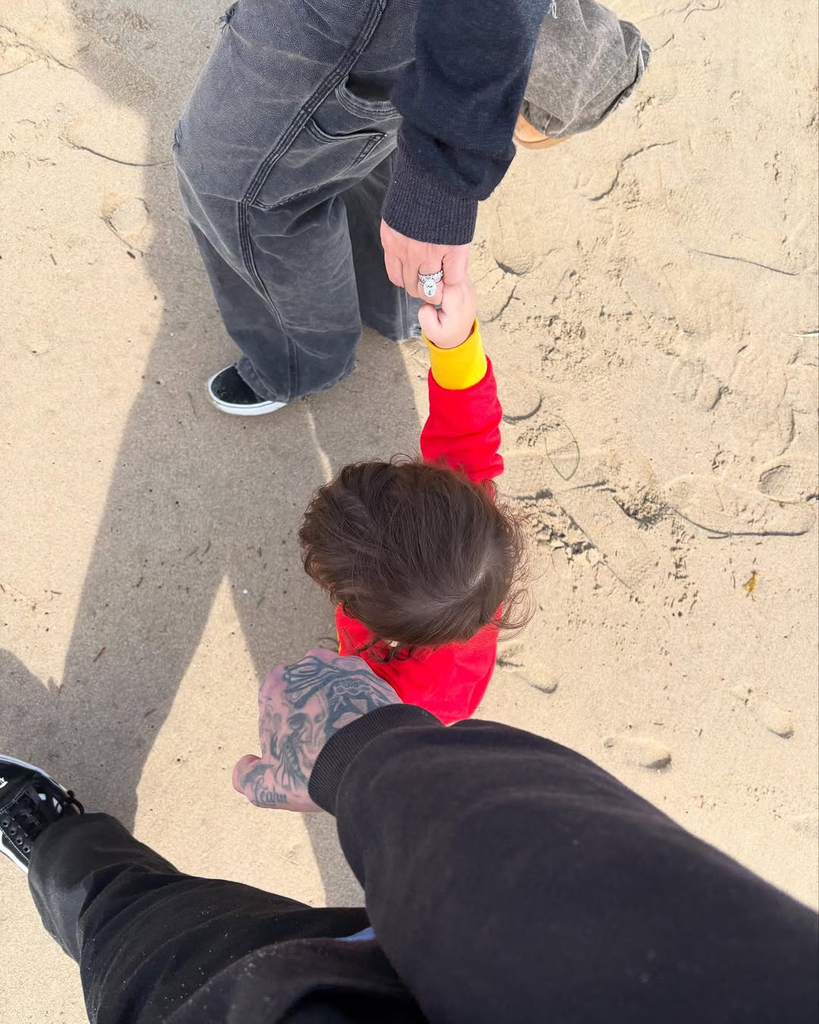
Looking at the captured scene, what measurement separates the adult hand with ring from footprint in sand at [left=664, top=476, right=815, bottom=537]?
1.10 m

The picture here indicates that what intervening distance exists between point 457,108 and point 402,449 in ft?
3.61

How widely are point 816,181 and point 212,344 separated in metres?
1.91

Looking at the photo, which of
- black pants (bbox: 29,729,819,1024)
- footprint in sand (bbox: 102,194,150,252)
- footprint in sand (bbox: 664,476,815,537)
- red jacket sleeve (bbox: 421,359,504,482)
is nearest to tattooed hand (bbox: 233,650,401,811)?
black pants (bbox: 29,729,819,1024)

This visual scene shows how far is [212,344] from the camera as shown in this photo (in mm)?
1844

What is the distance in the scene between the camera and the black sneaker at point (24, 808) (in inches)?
61.2

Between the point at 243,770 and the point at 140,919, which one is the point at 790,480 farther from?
the point at 140,919

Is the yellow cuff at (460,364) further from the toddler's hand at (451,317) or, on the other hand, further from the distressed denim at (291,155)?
the distressed denim at (291,155)

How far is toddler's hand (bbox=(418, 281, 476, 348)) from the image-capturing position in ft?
3.71

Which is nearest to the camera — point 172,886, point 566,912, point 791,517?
point 566,912

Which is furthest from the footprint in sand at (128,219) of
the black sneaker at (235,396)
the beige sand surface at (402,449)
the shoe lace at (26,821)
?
the shoe lace at (26,821)

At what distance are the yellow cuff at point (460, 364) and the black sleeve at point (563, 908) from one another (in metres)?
0.76

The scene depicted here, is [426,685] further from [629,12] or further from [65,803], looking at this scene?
[629,12]

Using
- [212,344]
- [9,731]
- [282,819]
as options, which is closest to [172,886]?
[282,819]

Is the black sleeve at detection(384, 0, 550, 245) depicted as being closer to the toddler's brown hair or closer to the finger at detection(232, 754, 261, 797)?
the toddler's brown hair
